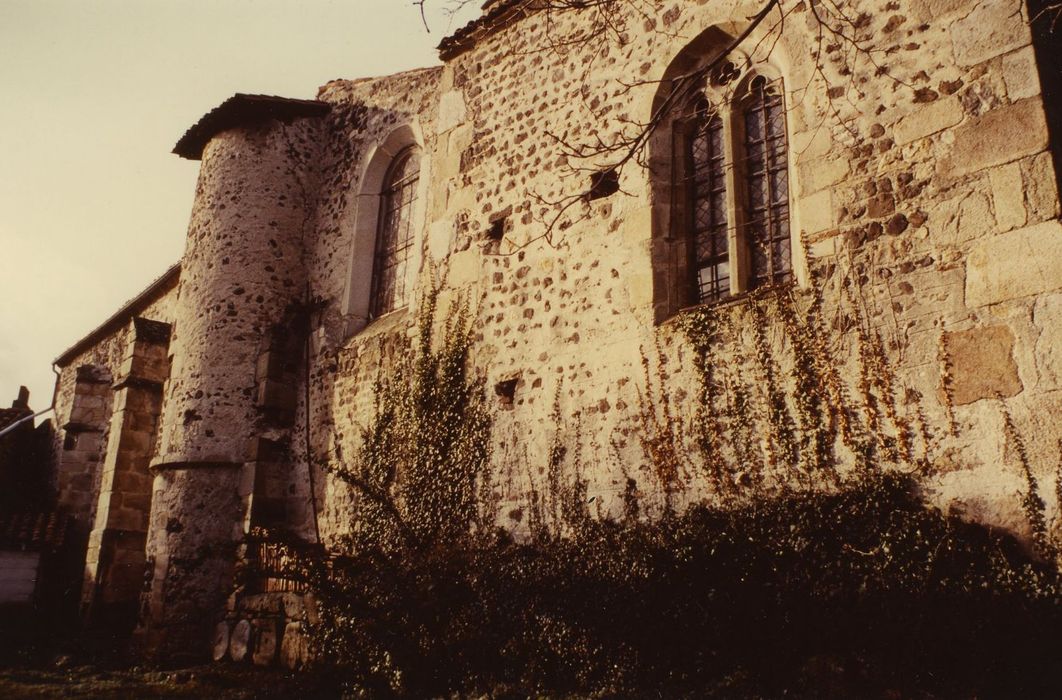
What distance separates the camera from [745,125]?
632cm

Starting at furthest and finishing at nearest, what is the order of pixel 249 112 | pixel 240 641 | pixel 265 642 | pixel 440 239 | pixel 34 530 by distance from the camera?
pixel 34 530, pixel 249 112, pixel 440 239, pixel 240 641, pixel 265 642

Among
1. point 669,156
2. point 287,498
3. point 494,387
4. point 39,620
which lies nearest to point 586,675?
point 494,387

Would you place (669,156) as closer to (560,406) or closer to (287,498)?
(560,406)

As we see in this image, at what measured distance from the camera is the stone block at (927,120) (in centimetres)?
491

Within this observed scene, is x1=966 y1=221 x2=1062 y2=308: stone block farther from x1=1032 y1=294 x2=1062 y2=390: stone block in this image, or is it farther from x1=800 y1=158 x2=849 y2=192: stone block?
x1=800 y1=158 x2=849 y2=192: stone block

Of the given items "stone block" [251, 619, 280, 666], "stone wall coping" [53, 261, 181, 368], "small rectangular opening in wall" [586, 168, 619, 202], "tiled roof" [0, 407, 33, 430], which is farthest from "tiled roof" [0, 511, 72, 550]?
"small rectangular opening in wall" [586, 168, 619, 202]

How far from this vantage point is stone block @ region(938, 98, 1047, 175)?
15.0 feet

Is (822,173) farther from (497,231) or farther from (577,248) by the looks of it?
(497,231)

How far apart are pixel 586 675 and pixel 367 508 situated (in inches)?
128

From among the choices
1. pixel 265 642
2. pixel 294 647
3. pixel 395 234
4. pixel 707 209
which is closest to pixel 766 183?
pixel 707 209

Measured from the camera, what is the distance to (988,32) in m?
4.86

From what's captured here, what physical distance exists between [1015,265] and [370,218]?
23.4 feet

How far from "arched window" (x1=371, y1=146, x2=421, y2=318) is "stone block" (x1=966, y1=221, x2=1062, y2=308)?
19.6 ft

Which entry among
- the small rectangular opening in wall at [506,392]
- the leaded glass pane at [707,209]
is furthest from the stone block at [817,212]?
the small rectangular opening in wall at [506,392]
